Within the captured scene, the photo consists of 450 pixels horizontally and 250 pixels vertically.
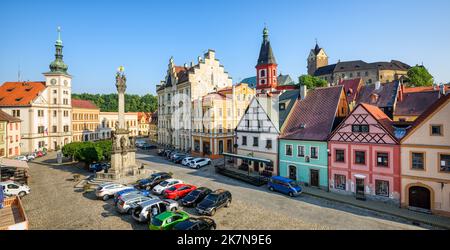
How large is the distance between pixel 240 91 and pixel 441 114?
116 feet

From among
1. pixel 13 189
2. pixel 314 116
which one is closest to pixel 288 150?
pixel 314 116

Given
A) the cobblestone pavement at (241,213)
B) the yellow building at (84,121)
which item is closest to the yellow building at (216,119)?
the cobblestone pavement at (241,213)

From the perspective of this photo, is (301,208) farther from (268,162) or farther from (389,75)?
(389,75)

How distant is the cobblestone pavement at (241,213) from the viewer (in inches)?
711

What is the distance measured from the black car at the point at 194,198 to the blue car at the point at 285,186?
7957 millimetres

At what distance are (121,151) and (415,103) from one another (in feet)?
145

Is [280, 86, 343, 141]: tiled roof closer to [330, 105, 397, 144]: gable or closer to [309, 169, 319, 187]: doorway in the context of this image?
[330, 105, 397, 144]: gable

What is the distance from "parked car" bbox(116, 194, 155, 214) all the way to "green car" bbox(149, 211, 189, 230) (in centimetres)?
435

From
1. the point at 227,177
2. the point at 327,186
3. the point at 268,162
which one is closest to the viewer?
the point at 327,186

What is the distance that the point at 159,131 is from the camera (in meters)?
68.4

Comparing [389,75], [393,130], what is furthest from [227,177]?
[389,75]

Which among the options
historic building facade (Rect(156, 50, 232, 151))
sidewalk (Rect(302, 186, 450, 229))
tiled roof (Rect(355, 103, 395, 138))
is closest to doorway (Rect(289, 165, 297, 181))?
sidewalk (Rect(302, 186, 450, 229))

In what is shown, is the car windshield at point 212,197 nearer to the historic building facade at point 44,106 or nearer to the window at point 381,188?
the window at point 381,188

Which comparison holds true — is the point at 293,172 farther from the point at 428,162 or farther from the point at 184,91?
the point at 184,91
